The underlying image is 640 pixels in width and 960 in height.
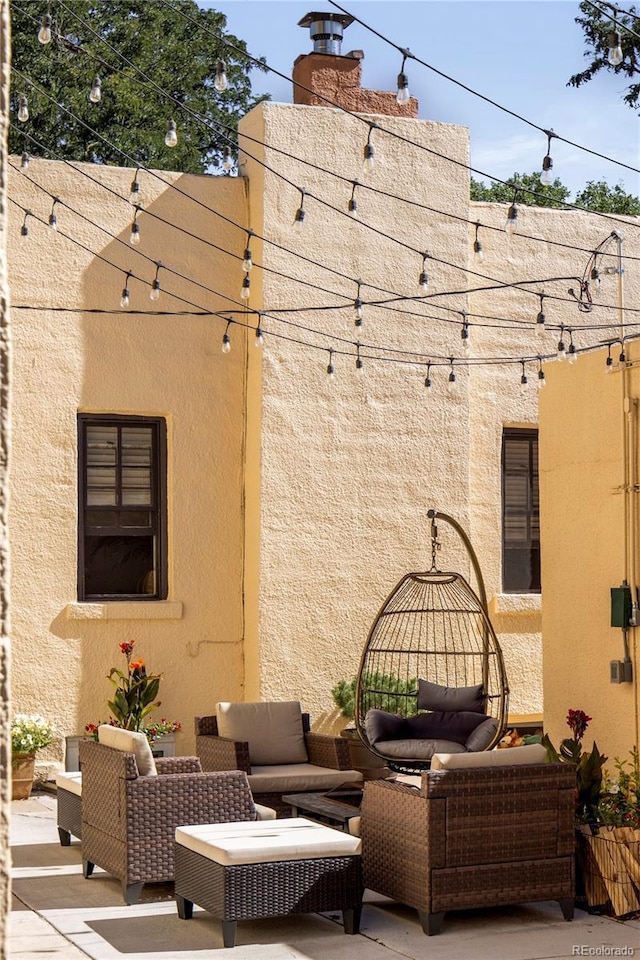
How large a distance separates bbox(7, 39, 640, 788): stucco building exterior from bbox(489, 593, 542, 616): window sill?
0.01 metres

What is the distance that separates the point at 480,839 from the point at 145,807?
1698 mm

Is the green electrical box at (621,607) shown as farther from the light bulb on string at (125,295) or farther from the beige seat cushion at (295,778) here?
the light bulb on string at (125,295)

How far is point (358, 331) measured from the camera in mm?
10703

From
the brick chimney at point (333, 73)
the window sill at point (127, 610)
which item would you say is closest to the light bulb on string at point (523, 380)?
the brick chimney at point (333, 73)

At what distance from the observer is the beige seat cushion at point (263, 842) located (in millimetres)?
5547

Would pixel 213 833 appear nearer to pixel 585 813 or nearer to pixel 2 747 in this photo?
pixel 585 813

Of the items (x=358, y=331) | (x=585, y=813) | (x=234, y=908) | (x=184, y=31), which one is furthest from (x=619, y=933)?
(x=184, y=31)

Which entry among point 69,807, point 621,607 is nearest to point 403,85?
point 621,607

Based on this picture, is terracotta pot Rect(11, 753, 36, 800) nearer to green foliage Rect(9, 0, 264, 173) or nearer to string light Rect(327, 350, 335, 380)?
string light Rect(327, 350, 335, 380)

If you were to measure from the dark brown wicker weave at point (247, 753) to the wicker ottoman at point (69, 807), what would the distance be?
106 centimetres

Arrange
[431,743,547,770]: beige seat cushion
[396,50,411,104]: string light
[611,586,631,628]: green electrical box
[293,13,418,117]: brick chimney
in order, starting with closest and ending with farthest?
[396,50,411,104]: string light → [431,743,547,770]: beige seat cushion → [611,586,631,628]: green electrical box → [293,13,418,117]: brick chimney

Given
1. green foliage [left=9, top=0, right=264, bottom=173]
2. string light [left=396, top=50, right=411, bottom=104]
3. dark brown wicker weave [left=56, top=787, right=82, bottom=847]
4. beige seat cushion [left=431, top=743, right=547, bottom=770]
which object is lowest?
dark brown wicker weave [left=56, top=787, right=82, bottom=847]

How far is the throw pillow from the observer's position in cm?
936

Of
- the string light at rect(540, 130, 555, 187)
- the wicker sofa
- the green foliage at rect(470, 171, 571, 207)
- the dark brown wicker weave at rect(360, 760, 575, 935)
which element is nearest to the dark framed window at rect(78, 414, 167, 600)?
the wicker sofa
